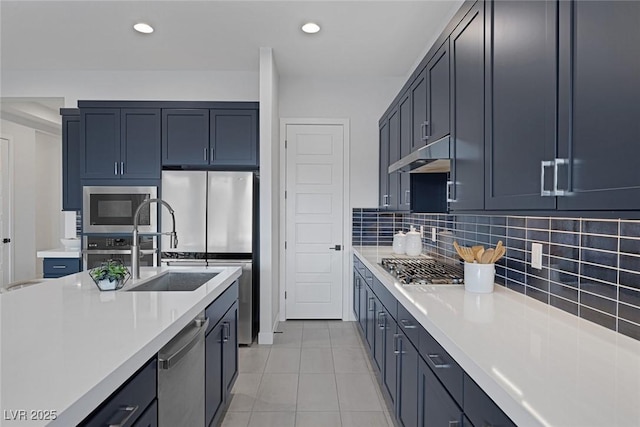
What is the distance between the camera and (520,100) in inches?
52.4

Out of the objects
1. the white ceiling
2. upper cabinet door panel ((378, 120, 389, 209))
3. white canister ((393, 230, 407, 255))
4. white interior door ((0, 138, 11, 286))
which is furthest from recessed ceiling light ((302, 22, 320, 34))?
white interior door ((0, 138, 11, 286))

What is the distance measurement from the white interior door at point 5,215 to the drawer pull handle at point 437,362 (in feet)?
22.9

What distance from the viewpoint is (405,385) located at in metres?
1.93

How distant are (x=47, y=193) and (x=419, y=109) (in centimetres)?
709

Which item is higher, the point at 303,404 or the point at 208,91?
the point at 208,91

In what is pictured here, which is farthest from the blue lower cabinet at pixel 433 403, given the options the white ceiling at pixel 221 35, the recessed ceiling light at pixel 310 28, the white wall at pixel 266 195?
Answer: the recessed ceiling light at pixel 310 28

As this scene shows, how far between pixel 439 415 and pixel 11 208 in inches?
280

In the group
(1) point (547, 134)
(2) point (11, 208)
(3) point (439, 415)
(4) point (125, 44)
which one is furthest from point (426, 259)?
(2) point (11, 208)

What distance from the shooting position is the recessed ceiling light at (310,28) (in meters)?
3.17

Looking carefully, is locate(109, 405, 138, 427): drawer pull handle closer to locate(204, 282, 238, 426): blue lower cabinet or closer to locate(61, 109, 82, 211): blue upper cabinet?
locate(204, 282, 238, 426): blue lower cabinet

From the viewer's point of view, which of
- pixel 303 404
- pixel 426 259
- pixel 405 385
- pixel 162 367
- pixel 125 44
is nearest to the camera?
pixel 162 367

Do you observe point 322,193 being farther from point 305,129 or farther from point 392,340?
point 392,340

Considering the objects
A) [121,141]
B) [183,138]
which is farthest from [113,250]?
[183,138]

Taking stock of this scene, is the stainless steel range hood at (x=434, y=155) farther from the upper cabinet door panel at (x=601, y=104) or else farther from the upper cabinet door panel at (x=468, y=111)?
the upper cabinet door panel at (x=601, y=104)
